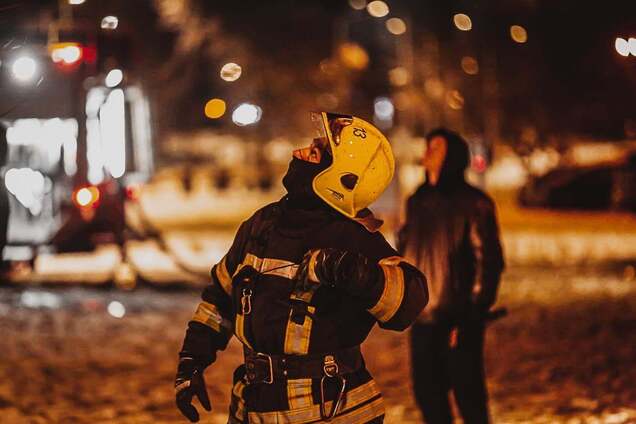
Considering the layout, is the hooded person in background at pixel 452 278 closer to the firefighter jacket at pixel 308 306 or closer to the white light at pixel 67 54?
the firefighter jacket at pixel 308 306

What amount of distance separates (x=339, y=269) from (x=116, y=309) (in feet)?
32.3

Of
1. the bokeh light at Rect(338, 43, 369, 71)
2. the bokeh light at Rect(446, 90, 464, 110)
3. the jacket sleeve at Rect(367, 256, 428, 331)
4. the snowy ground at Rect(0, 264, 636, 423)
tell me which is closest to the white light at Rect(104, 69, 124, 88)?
the snowy ground at Rect(0, 264, 636, 423)

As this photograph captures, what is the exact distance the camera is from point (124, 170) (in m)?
16.2

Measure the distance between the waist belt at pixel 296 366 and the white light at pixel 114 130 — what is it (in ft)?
41.1

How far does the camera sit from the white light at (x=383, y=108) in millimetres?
32406

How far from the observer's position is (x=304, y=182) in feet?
12.3

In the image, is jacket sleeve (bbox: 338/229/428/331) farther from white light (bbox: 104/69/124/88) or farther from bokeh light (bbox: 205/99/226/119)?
bokeh light (bbox: 205/99/226/119)

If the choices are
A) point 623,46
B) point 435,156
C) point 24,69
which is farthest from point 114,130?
point 435,156

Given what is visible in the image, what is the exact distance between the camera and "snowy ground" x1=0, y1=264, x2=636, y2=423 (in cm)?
798

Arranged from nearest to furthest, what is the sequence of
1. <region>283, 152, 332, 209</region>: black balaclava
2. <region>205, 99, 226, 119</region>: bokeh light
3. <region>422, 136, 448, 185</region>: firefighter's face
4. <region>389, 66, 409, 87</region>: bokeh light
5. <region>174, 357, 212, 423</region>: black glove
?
<region>283, 152, 332, 209</region>: black balaclava → <region>174, 357, 212, 423</region>: black glove → <region>422, 136, 448, 185</region>: firefighter's face → <region>205, 99, 226, 119</region>: bokeh light → <region>389, 66, 409, 87</region>: bokeh light

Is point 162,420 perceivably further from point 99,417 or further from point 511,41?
point 511,41

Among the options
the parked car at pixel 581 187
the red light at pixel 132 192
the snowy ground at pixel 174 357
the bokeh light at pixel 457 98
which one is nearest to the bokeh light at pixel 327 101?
the parked car at pixel 581 187

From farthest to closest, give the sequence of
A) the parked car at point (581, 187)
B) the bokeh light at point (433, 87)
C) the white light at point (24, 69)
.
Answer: the bokeh light at point (433, 87) < the parked car at point (581, 187) < the white light at point (24, 69)

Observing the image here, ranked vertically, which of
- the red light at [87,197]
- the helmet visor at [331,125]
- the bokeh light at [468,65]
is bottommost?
the helmet visor at [331,125]
